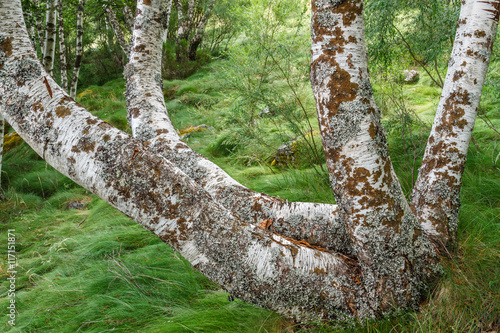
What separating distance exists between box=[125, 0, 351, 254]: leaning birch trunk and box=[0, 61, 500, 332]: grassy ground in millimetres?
481

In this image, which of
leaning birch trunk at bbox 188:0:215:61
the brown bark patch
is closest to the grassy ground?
the brown bark patch

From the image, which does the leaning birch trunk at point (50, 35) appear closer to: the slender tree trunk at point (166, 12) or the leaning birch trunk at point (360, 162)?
the slender tree trunk at point (166, 12)

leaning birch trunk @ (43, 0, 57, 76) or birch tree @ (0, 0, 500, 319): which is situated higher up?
leaning birch trunk @ (43, 0, 57, 76)

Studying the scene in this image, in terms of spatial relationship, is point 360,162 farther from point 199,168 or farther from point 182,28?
point 182,28

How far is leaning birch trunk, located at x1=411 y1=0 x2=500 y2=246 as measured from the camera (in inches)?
67.9

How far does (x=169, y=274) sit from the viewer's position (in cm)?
219

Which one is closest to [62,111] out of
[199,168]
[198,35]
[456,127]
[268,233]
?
[199,168]

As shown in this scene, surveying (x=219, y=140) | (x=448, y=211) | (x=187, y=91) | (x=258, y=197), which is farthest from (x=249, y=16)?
(x=187, y=91)

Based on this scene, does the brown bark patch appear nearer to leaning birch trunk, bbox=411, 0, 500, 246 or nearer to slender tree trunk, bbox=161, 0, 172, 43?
slender tree trunk, bbox=161, 0, 172, 43

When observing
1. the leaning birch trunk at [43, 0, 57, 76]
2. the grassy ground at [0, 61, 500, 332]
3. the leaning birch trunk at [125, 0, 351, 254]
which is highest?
the leaning birch trunk at [43, 0, 57, 76]

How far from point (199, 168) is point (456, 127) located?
1562 millimetres

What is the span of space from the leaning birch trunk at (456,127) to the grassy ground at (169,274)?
189mm

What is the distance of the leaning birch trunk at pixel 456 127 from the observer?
5.66 ft

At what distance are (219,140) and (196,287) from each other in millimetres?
3529
